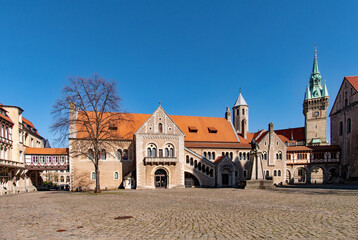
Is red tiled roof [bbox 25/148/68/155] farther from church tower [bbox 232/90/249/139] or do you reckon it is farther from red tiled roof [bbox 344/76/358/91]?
red tiled roof [bbox 344/76/358/91]

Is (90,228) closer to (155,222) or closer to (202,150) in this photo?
(155,222)

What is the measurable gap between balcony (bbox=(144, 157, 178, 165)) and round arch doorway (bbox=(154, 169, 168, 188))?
1.70 meters

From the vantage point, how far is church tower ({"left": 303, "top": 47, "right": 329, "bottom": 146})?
79.9m

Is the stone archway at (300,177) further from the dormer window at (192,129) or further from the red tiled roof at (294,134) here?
the dormer window at (192,129)

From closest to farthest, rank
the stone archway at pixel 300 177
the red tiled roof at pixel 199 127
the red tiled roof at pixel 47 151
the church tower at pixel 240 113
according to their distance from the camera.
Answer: the red tiled roof at pixel 47 151
the red tiled roof at pixel 199 127
the church tower at pixel 240 113
the stone archway at pixel 300 177

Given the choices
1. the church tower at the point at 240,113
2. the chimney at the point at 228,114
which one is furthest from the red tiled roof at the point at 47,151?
the church tower at the point at 240,113

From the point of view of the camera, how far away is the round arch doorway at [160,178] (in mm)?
40681

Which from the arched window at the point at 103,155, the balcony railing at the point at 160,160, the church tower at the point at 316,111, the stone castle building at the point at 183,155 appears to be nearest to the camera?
the balcony railing at the point at 160,160

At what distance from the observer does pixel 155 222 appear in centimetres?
1148

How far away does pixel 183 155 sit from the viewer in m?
41.3

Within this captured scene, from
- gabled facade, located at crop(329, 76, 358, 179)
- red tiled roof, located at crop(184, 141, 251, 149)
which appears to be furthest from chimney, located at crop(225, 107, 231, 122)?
gabled facade, located at crop(329, 76, 358, 179)

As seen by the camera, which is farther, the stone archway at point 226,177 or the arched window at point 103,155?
the stone archway at point 226,177

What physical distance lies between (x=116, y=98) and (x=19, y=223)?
20325 mm

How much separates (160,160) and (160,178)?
312cm
